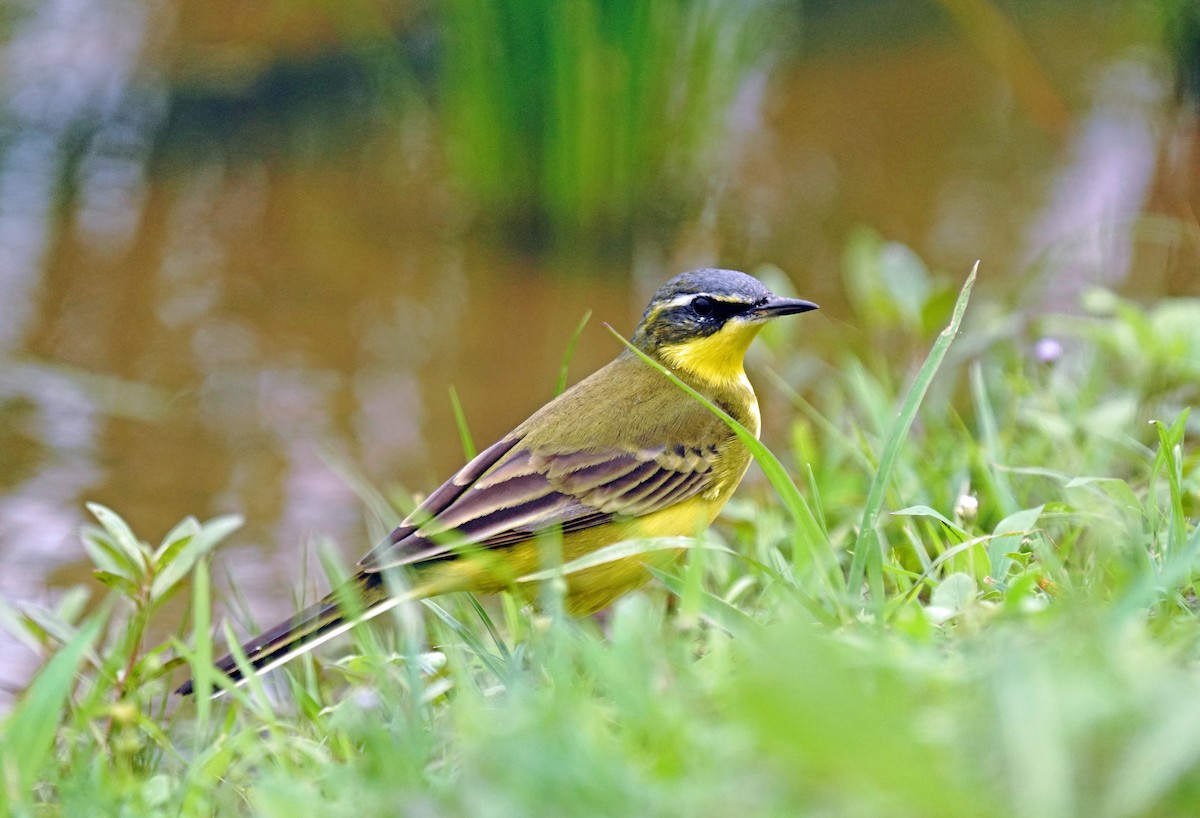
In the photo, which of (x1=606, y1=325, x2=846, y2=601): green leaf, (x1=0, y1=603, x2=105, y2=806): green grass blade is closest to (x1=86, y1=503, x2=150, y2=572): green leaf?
(x1=0, y1=603, x2=105, y2=806): green grass blade

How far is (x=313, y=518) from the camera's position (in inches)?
236

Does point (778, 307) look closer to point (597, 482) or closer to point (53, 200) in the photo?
point (597, 482)

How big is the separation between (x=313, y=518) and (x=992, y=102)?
19.7 feet

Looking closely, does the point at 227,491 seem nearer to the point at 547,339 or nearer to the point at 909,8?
the point at 547,339

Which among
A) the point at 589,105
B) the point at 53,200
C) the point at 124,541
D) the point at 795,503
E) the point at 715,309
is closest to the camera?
the point at 795,503

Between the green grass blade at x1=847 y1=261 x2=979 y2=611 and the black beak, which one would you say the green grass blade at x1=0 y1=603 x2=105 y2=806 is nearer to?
the green grass blade at x1=847 y1=261 x2=979 y2=611

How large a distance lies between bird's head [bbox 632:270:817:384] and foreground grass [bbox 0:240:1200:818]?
0.41m

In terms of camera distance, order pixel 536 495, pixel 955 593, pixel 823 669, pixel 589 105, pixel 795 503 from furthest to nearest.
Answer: pixel 589 105 → pixel 536 495 → pixel 795 503 → pixel 955 593 → pixel 823 669

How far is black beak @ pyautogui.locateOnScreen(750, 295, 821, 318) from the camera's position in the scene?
415cm

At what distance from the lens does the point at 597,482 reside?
392cm

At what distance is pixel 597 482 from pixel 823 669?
2152mm

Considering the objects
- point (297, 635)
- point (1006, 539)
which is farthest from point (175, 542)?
point (1006, 539)

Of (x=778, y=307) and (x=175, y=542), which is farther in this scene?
(x=778, y=307)

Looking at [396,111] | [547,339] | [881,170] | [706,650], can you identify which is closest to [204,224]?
[396,111]
